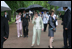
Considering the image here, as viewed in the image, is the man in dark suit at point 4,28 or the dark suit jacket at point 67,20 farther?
the dark suit jacket at point 67,20

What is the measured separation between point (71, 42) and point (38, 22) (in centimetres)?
185

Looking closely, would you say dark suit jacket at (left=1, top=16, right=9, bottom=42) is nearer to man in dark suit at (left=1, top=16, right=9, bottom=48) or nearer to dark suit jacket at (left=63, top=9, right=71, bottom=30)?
man in dark suit at (left=1, top=16, right=9, bottom=48)

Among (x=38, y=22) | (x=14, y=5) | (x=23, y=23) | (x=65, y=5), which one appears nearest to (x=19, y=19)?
(x=23, y=23)

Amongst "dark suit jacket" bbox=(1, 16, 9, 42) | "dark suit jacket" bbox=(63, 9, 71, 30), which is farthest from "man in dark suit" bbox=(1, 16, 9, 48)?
"dark suit jacket" bbox=(63, 9, 71, 30)

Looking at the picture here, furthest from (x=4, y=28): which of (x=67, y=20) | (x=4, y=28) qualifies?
(x=67, y=20)

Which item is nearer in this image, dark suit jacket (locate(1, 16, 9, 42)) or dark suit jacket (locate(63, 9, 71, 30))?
dark suit jacket (locate(1, 16, 9, 42))

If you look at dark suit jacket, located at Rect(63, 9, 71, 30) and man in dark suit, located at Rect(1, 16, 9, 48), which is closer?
man in dark suit, located at Rect(1, 16, 9, 48)

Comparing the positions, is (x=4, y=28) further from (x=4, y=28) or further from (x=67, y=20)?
(x=67, y=20)

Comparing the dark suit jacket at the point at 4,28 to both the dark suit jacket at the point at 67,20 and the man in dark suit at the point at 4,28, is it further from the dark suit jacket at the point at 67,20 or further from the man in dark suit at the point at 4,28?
the dark suit jacket at the point at 67,20

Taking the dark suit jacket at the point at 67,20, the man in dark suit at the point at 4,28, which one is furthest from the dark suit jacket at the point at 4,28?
the dark suit jacket at the point at 67,20

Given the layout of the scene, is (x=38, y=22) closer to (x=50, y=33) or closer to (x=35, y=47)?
(x=50, y=33)

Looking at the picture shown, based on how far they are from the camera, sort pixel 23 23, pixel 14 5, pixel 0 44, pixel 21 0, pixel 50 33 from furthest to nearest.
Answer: pixel 21 0 → pixel 14 5 → pixel 23 23 → pixel 50 33 → pixel 0 44

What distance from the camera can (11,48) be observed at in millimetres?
5641

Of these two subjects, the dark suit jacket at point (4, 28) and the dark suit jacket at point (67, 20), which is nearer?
the dark suit jacket at point (4, 28)
